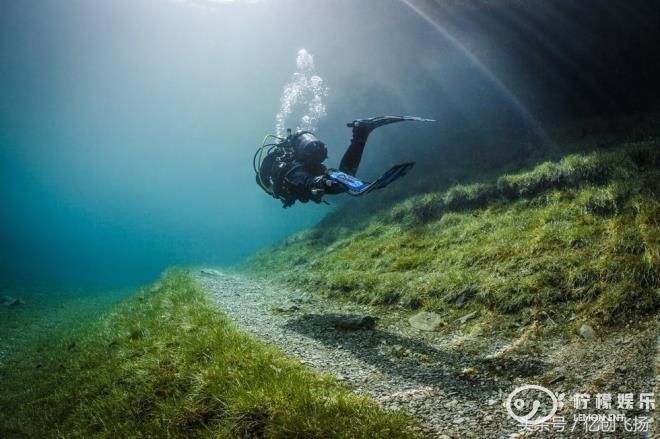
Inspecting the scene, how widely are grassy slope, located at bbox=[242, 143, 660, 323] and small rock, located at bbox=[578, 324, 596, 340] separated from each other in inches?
12.5

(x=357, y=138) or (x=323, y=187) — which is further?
(x=357, y=138)

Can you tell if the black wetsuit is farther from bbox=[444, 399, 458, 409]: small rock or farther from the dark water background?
A: the dark water background

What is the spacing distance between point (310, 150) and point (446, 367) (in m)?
6.46

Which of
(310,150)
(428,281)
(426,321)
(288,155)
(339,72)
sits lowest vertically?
(426,321)

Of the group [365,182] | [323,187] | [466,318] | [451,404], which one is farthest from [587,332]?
[323,187]

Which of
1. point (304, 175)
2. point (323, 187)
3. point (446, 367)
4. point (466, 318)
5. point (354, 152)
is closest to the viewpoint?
point (446, 367)

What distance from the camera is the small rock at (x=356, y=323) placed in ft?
26.0

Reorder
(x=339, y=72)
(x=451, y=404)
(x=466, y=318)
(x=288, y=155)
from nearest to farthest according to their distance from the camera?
(x=451, y=404), (x=466, y=318), (x=288, y=155), (x=339, y=72)

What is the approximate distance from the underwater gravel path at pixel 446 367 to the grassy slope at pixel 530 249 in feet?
3.74

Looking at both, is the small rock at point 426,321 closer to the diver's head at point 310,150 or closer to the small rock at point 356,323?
the small rock at point 356,323

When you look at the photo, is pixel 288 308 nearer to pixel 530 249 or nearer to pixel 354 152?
pixel 354 152

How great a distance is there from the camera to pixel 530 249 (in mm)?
8609

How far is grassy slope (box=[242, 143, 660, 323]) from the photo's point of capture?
6613 mm

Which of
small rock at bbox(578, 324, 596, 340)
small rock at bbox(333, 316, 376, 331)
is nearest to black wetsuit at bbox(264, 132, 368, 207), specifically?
small rock at bbox(333, 316, 376, 331)
